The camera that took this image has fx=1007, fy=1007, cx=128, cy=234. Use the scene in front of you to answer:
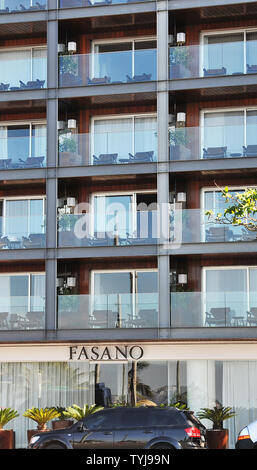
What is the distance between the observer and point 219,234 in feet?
111

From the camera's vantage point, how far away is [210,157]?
113 ft

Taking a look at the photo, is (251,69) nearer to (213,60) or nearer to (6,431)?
(213,60)

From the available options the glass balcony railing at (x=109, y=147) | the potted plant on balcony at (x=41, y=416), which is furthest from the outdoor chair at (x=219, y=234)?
the potted plant on balcony at (x=41, y=416)

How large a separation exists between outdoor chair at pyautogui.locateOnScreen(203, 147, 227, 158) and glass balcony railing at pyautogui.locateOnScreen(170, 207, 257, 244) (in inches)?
75.9

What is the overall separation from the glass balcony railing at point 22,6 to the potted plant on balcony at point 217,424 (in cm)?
1555

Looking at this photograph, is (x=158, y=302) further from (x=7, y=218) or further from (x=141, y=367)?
(x=7, y=218)

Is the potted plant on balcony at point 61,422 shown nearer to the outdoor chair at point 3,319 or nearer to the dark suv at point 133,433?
the outdoor chair at point 3,319

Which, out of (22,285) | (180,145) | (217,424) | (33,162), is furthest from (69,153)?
(217,424)

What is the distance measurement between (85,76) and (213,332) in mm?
10344

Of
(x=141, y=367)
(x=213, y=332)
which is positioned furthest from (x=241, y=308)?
(x=141, y=367)

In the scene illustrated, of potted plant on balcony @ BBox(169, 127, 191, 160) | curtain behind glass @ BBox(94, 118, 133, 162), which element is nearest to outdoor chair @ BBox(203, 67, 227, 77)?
potted plant on balcony @ BBox(169, 127, 191, 160)

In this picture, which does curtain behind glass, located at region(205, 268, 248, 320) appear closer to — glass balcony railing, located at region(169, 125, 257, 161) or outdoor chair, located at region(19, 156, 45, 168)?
glass balcony railing, located at region(169, 125, 257, 161)

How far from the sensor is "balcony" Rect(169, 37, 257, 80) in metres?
35.0

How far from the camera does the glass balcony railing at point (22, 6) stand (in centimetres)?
3656
